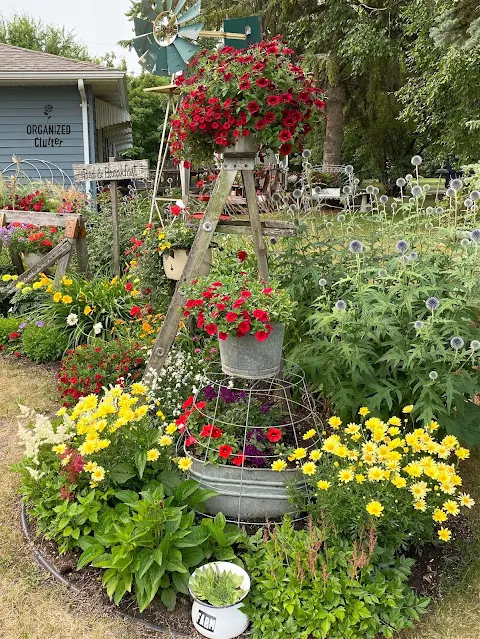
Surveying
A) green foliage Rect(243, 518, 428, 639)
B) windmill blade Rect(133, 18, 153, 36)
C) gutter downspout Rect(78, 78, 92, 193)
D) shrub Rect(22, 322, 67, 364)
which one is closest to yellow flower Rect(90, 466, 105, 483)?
green foliage Rect(243, 518, 428, 639)

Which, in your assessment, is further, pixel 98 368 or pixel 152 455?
pixel 98 368

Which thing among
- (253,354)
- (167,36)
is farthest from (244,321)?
(167,36)

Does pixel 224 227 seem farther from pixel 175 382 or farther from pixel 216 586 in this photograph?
pixel 216 586

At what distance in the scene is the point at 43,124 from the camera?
1068cm

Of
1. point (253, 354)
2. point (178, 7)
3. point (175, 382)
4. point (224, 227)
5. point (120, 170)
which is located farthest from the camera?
point (120, 170)

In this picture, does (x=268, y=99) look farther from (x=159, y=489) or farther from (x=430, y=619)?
(x=430, y=619)

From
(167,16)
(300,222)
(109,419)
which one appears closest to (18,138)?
A: (167,16)

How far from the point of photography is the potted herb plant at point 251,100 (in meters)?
3.00

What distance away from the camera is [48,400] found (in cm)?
448

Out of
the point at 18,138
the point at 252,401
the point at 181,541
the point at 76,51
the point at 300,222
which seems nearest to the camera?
the point at 181,541

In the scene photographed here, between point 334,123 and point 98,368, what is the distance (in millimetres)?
13626

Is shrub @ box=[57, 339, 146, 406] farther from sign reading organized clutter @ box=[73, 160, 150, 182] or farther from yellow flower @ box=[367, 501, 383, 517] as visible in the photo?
yellow flower @ box=[367, 501, 383, 517]

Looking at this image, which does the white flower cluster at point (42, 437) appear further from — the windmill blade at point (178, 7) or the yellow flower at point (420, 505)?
the windmill blade at point (178, 7)

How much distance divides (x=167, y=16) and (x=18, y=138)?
7.46 meters
